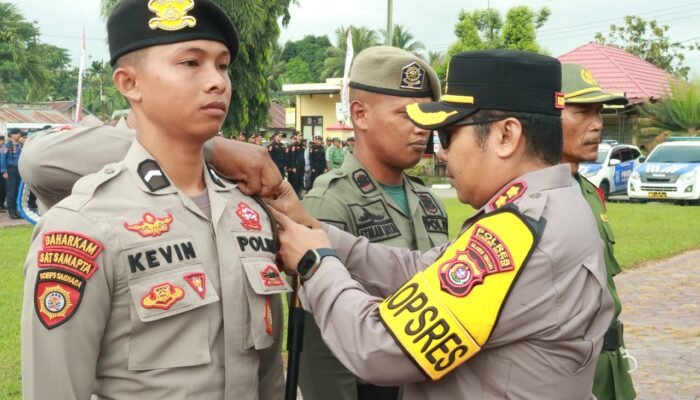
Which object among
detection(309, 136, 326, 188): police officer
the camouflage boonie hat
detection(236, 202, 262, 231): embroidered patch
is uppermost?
the camouflage boonie hat

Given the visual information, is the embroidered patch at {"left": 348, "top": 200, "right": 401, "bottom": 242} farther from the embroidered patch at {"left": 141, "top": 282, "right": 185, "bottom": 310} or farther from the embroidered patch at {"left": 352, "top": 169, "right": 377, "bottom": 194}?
the embroidered patch at {"left": 141, "top": 282, "right": 185, "bottom": 310}

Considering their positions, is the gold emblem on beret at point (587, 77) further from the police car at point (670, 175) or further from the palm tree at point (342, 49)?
the palm tree at point (342, 49)

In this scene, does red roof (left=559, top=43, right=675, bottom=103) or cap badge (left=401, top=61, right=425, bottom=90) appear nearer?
cap badge (left=401, top=61, right=425, bottom=90)

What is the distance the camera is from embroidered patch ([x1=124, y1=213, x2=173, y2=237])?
1980mm

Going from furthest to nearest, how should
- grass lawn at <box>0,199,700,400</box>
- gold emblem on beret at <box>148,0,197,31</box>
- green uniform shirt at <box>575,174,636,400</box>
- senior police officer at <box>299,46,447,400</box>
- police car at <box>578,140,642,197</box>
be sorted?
police car at <box>578,140,642,197</box> → grass lawn at <box>0,199,700,400</box> → green uniform shirt at <box>575,174,636,400</box> → senior police officer at <box>299,46,447,400</box> → gold emblem on beret at <box>148,0,197,31</box>

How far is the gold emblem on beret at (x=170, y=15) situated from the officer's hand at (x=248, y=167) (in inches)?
18.3

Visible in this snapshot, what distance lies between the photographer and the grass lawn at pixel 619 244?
624cm

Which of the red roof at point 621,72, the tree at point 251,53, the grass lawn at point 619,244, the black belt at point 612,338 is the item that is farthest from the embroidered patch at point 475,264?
the red roof at point 621,72

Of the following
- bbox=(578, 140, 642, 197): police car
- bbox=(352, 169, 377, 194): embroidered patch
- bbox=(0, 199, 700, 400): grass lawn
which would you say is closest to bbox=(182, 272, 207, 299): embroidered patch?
bbox=(352, 169, 377, 194): embroidered patch

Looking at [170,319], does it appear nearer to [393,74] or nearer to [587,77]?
[393,74]

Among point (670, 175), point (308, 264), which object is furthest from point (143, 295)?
point (670, 175)

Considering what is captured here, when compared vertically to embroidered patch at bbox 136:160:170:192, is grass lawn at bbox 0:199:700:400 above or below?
below

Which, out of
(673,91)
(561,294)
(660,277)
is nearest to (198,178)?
(561,294)

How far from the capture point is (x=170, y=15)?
82.4 inches
